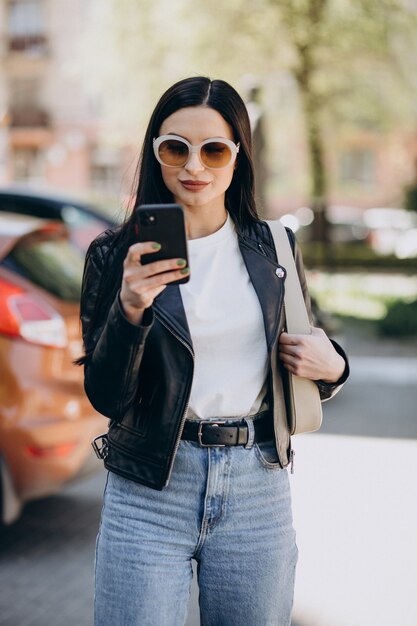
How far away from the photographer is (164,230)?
6.10 feet

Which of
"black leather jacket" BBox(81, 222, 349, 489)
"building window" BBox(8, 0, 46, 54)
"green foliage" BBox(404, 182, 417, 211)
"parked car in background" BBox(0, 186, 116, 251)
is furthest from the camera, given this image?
"building window" BBox(8, 0, 46, 54)

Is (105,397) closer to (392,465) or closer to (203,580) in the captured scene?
(203,580)

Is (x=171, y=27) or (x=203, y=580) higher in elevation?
(x=171, y=27)

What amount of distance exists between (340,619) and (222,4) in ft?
54.7

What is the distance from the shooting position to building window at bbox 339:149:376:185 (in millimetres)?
45625

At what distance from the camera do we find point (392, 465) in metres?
6.11

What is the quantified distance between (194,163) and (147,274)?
411mm

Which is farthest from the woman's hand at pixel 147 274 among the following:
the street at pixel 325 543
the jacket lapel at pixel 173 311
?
the street at pixel 325 543

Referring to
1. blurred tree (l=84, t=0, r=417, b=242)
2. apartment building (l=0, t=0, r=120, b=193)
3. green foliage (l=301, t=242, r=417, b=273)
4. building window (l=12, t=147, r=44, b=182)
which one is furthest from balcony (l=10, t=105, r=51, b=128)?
green foliage (l=301, t=242, r=417, b=273)

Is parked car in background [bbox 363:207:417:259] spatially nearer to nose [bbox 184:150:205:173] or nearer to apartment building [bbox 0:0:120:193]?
apartment building [bbox 0:0:120:193]

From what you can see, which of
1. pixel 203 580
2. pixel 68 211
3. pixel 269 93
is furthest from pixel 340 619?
pixel 269 93

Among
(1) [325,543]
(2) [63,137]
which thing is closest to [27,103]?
(2) [63,137]

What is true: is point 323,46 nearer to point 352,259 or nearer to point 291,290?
point 352,259

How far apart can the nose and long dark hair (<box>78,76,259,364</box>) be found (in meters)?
0.12
